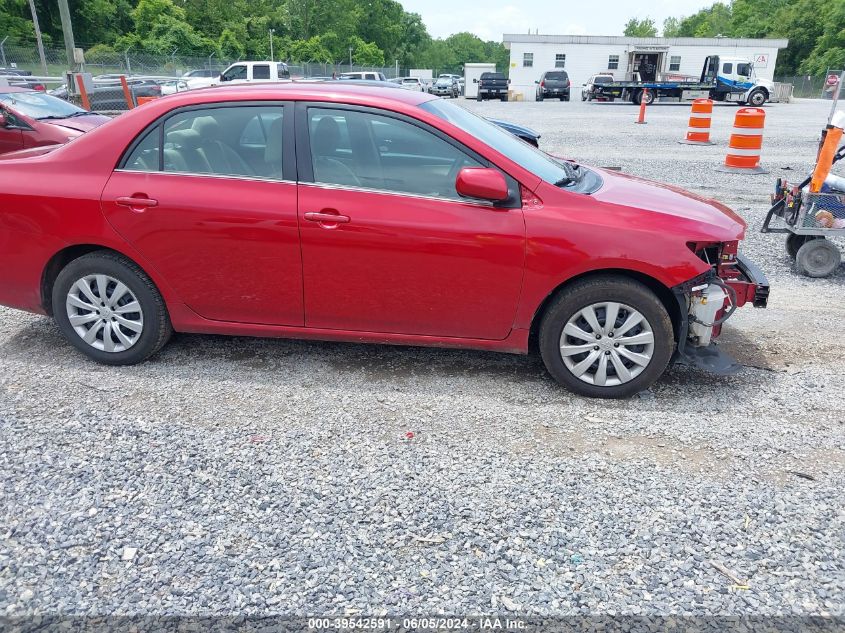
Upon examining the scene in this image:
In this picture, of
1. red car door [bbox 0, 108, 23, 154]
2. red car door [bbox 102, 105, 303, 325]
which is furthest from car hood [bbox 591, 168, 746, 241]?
red car door [bbox 0, 108, 23, 154]

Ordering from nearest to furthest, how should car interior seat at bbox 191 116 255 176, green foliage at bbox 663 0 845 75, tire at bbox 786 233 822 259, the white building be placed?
1. car interior seat at bbox 191 116 255 176
2. tire at bbox 786 233 822 259
3. the white building
4. green foliage at bbox 663 0 845 75

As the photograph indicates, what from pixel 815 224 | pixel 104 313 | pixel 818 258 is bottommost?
pixel 818 258

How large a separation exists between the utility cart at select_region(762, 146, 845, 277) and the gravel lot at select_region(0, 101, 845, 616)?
1.83m

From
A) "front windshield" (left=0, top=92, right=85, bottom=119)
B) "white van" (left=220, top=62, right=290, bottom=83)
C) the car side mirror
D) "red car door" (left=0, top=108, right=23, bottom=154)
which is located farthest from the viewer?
"white van" (left=220, top=62, right=290, bottom=83)

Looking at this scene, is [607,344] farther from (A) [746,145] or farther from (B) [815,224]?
(A) [746,145]

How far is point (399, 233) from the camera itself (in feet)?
12.0

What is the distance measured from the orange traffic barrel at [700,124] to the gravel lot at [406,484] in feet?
43.7

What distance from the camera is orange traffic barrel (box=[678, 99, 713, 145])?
53.5 ft

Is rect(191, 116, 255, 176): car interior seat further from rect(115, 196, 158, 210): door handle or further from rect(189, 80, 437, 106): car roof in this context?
rect(115, 196, 158, 210): door handle

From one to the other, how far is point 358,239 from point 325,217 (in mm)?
231

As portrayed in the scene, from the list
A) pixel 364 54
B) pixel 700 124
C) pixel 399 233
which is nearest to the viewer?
pixel 399 233

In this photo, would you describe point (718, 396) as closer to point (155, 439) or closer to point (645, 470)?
point (645, 470)

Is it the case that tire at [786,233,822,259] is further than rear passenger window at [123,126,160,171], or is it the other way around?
tire at [786,233,822,259]

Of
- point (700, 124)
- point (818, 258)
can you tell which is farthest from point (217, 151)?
point (700, 124)
